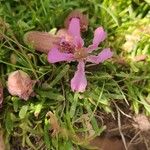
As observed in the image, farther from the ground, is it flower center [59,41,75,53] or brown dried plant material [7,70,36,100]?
flower center [59,41,75,53]

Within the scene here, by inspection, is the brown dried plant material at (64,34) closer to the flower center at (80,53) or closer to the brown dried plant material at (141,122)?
the flower center at (80,53)

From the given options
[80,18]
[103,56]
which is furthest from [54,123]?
[80,18]

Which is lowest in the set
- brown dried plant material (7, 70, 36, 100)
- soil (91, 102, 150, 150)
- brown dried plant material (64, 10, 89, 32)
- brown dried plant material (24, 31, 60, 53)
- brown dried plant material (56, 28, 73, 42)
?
soil (91, 102, 150, 150)

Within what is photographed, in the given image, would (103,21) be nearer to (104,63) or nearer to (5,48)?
(104,63)

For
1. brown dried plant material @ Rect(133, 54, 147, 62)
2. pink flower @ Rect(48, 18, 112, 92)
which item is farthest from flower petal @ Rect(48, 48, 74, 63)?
brown dried plant material @ Rect(133, 54, 147, 62)

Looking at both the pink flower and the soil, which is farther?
the soil

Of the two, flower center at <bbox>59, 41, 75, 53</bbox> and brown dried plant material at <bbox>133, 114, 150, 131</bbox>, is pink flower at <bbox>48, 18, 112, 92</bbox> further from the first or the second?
brown dried plant material at <bbox>133, 114, 150, 131</bbox>

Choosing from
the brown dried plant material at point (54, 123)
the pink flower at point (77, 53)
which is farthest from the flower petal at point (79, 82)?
the brown dried plant material at point (54, 123)
